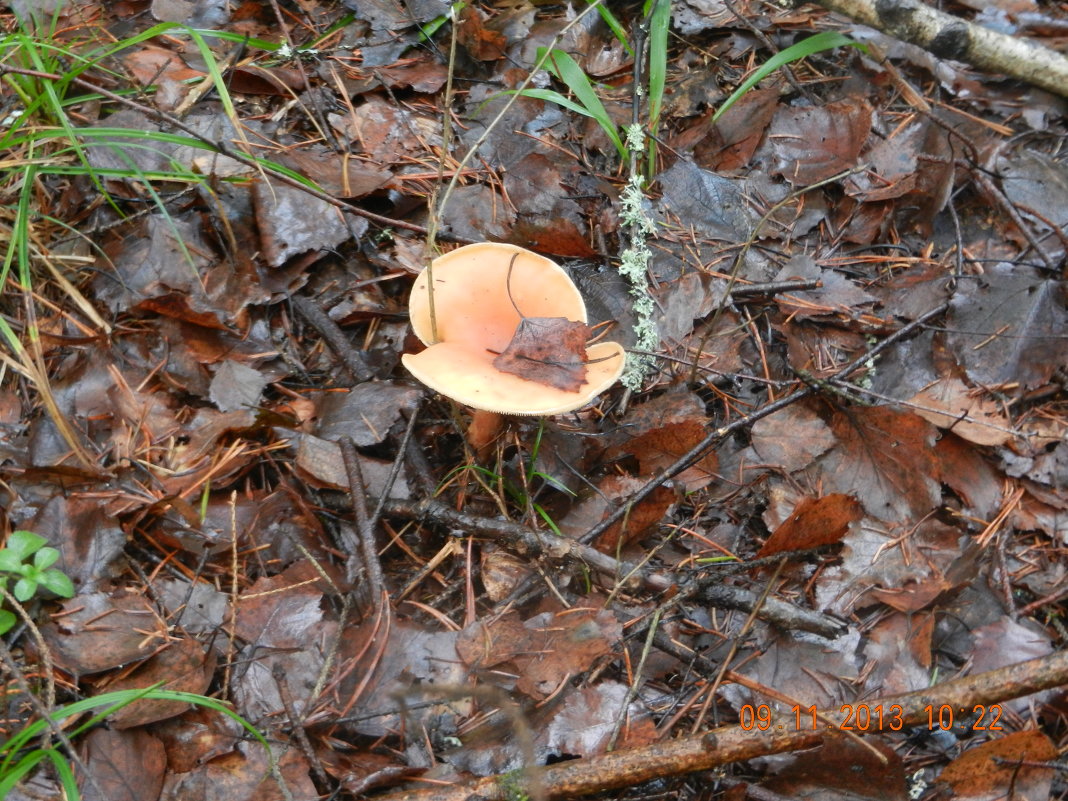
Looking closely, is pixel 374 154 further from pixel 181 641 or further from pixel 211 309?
pixel 181 641

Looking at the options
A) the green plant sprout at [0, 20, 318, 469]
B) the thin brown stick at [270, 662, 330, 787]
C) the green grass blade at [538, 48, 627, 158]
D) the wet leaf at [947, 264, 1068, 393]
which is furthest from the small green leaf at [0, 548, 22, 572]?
the wet leaf at [947, 264, 1068, 393]

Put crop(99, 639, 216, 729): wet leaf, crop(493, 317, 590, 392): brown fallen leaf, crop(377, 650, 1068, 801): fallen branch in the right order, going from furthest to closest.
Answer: crop(493, 317, 590, 392): brown fallen leaf
crop(99, 639, 216, 729): wet leaf
crop(377, 650, 1068, 801): fallen branch

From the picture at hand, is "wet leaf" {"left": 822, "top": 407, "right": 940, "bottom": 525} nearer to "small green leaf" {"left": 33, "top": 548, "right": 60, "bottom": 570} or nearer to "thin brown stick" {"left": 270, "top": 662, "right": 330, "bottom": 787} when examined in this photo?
"thin brown stick" {"left": 270, "top": 662, "right": 330, "bottom": 787}

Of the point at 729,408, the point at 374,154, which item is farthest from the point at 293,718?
the point at 374,154

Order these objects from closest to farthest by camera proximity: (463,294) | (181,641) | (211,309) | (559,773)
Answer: (559,773)
(181,641)
(463,294)
(211,309)
